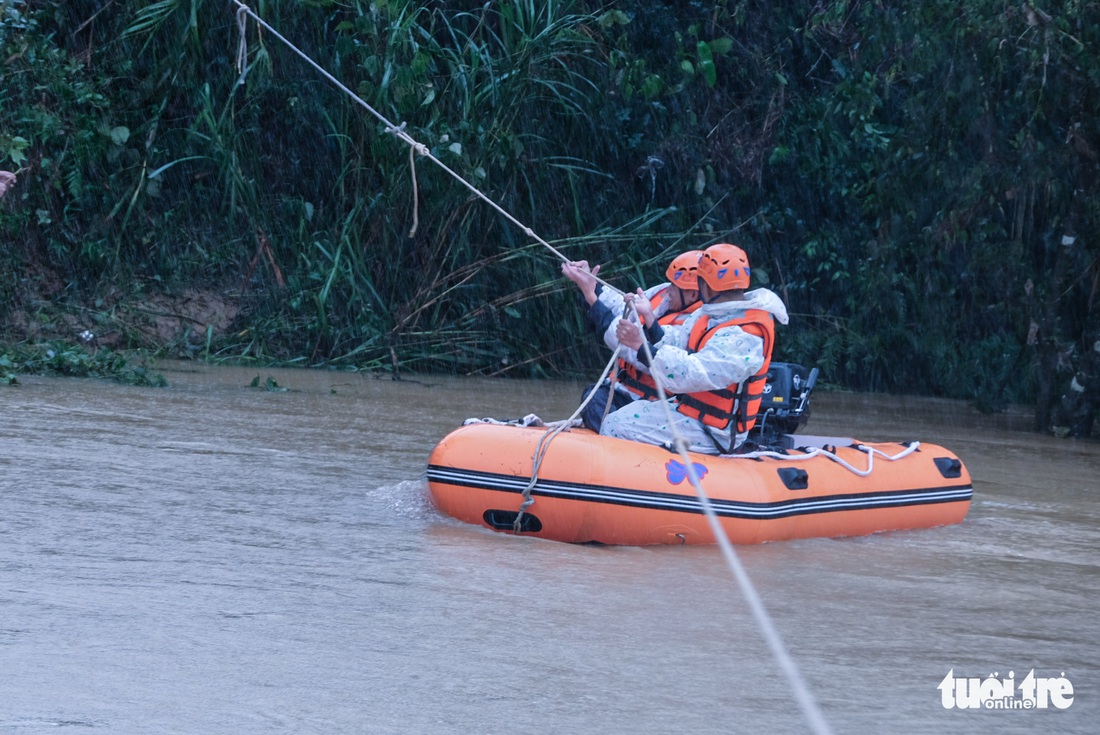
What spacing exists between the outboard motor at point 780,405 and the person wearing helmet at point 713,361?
397 millimetres

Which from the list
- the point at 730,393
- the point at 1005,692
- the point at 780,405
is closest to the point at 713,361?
the point at 730,393

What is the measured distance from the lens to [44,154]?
13.1 meters

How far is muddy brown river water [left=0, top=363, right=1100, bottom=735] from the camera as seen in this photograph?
3234 millimetres

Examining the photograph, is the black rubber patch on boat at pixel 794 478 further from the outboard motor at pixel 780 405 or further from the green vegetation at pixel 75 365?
the green vegetation at pixel 75 365

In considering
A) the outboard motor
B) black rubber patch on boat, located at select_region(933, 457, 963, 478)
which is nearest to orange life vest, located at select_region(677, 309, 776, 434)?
the outboard motor

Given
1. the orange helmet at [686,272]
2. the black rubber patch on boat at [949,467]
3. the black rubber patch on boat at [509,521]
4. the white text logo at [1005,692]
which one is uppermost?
the orange helmet at [686,272]

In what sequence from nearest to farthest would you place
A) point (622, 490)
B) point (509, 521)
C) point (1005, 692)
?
point (1005, 692)
point (622, 490)
point (509, 521)

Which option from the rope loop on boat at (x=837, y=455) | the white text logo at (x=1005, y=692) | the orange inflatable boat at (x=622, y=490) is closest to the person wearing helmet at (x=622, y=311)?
the orange inflatable boat at (x=622, y=490)

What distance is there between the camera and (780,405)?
20.3 feet

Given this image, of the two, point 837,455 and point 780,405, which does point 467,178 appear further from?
point 837,455

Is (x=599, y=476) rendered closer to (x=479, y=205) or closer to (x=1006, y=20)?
Answer: (x=1006, y=20)

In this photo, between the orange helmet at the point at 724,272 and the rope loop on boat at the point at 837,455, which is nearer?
the orange helmet at the point at 724,272

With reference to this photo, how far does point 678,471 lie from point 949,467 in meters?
1.61

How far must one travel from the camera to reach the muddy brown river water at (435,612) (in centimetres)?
323
